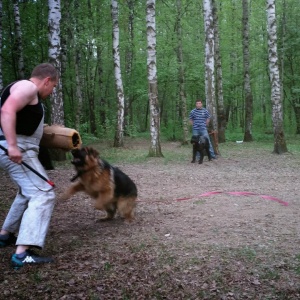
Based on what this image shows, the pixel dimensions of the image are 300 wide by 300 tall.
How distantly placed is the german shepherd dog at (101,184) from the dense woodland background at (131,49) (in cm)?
1048

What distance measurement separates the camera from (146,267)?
3.56m

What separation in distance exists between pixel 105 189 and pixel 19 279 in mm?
1754

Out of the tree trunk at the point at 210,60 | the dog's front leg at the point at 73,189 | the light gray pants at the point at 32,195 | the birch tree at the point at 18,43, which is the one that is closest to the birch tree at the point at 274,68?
the tree trunk at the point at 210,60

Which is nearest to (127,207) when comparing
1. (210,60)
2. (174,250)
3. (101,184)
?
(101,184)

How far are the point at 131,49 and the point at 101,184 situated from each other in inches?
766

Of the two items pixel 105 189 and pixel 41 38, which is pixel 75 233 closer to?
pixel 105 189

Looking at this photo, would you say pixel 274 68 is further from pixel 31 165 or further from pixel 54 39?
pixel 31 165

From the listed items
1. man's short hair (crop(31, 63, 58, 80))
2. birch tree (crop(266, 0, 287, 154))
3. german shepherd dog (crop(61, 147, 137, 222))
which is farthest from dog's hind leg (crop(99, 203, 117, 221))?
birch tree (crop(266, 0, 287, 154))

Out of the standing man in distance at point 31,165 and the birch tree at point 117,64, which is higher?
the birch tree at point 117,64

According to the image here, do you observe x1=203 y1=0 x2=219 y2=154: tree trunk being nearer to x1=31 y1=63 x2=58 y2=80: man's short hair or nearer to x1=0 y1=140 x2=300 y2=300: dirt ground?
x1=0 y1=140 x2=300 y2=300: dirt ground

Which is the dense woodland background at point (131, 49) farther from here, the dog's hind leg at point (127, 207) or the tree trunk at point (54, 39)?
the dog's hind leg at point (127, 207)

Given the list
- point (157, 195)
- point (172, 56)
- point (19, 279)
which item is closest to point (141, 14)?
point (172, 56)

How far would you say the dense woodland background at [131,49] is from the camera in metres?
17.2

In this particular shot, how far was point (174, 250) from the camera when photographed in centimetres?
401
